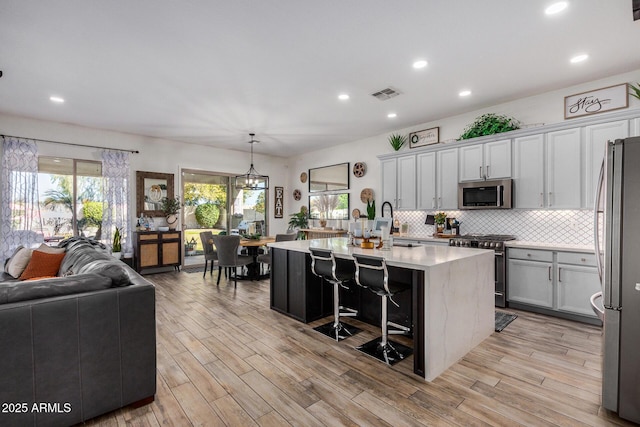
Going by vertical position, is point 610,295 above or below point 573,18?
below

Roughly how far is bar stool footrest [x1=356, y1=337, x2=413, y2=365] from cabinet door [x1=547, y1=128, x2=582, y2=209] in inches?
111

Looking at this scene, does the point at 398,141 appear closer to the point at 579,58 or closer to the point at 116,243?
the point at 579,58

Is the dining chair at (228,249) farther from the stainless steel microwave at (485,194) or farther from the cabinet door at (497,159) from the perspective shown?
the cabinet door at (497,159)

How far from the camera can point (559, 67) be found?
3.52 m

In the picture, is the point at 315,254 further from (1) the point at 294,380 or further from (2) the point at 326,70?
(2) the point at 326,70

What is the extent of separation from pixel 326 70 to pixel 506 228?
11.5 feet

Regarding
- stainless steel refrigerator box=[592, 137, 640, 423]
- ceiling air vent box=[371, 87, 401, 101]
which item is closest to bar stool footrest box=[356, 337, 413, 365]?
stainless steel refrigerator box=[592, 137, 640, 423]

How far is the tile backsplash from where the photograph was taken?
158 inches

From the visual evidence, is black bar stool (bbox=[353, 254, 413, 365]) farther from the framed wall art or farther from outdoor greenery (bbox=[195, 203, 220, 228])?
outdoor greenery (bbox=[195, 203, 220, 228])

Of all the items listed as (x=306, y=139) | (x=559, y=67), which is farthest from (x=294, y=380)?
(x=306, y=139)

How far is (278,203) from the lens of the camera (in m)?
8.79

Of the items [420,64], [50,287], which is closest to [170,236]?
[50,287]

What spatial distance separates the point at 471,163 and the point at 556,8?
2.49 m

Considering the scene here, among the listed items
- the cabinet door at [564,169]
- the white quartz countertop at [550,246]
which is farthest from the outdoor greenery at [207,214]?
the cabinet door at [564,169]
